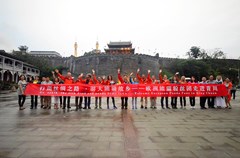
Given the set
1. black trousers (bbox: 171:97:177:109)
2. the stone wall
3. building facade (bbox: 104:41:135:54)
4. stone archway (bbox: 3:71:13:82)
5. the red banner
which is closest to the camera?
the red banner

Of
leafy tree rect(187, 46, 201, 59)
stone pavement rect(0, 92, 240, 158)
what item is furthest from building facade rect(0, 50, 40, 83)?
leafy tree rect(187, 46, 201, 59)

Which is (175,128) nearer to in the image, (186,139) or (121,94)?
(186,139)

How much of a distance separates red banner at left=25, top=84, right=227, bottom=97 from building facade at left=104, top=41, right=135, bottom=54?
57.5 meters

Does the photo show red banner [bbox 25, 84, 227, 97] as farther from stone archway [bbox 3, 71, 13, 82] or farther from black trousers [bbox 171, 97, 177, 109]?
stone archway [bbox 3, 71, 13, 82]

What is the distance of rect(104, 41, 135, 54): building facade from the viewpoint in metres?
66.8

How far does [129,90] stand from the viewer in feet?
31.8

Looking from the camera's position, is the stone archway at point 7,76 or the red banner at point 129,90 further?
the stone archway at point 7,76

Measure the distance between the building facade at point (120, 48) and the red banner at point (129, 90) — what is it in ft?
189

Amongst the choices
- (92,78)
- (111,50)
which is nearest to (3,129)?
(92,78)

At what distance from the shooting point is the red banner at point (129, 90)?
31.5ft

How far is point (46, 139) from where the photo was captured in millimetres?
4281

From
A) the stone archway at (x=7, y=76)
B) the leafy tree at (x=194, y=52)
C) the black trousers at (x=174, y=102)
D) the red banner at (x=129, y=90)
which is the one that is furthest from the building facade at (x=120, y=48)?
the red banner at (x=129, y=90)

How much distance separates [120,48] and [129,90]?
58922mm

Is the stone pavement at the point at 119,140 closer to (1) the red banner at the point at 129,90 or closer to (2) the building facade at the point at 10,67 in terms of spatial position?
(1) the red banner at the point at 129,90
